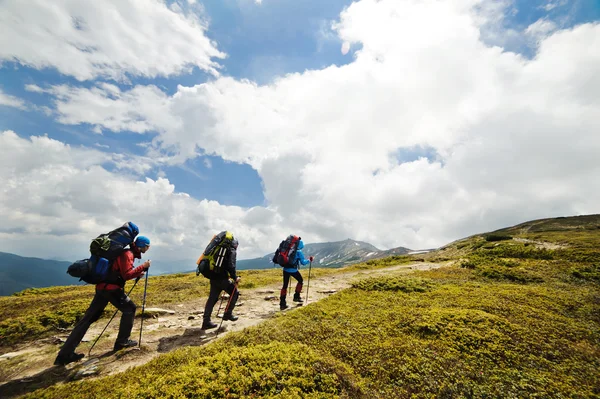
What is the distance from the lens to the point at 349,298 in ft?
51.6

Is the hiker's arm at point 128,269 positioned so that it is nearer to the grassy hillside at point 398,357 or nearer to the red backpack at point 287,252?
the grassy hillside at point 398,357

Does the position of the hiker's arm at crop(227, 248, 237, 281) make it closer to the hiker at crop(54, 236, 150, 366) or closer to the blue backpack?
the hiker at crop(54, 236, 150, 366)

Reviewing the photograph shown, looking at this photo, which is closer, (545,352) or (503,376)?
(503,376)

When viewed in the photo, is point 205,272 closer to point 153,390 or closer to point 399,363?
point 153,390

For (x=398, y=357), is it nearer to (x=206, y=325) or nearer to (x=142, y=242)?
(x=206, y=325)

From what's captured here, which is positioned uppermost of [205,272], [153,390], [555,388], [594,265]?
[205,272]

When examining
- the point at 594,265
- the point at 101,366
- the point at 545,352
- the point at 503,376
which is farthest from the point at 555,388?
the point at 594,265

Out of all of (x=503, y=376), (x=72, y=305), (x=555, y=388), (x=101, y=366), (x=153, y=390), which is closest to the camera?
(x=153, y=390)

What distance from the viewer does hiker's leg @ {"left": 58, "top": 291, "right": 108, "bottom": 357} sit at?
8.63 m

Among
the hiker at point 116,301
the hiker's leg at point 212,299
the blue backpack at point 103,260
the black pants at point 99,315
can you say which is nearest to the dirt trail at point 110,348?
the hiker at point 116,301

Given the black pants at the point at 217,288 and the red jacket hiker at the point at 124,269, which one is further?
the black pants at the point at 217,288

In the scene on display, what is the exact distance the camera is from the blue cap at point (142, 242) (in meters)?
10.3

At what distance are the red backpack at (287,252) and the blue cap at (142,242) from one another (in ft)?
23.7

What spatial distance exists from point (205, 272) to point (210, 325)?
7.84ft
